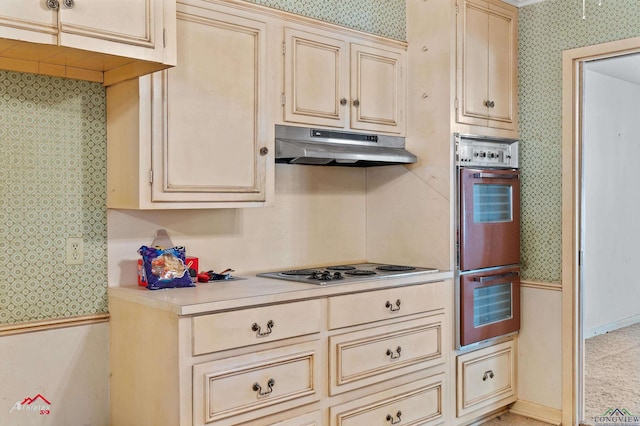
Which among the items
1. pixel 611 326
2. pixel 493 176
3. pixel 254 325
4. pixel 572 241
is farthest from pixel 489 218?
pixel 611 326

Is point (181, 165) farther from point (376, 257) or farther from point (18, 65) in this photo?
point (376, 257)

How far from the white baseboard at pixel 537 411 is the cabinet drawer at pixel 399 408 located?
76cm

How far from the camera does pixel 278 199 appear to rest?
121 inches

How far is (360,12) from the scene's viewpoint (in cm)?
323

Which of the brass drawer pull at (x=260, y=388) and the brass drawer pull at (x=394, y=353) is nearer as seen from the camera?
the brass drawer pull at (x=260, y=388)

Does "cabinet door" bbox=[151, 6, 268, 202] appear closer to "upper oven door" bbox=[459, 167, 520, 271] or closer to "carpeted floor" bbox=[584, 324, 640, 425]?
"upper oven door" bbox=[459, 167, 520, 271]

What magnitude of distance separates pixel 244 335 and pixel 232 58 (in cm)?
121

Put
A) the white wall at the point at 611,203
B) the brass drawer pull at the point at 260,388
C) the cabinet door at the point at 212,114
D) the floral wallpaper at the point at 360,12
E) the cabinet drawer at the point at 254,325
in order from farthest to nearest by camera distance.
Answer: the white wall at the point at 611,203 → the floral wallpaper at the point at 360,12 → the cabinet door at the point at 212,114 → the brass drawer pull at the point at 260,388 → the cabinet drawer at the point at 254,325

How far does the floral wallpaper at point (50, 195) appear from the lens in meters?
2.25

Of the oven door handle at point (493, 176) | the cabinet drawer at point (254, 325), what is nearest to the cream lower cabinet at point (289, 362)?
the cabinet drawer at point (254, 325)

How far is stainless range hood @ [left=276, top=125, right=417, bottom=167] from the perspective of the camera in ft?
8.99

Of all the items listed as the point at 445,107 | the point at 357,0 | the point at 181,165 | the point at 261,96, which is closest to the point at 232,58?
the point at 261,96

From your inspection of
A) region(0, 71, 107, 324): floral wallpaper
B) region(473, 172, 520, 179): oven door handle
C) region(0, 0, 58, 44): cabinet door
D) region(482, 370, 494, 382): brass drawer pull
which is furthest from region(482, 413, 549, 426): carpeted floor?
region(0, 0, 58, 44): cabinet door

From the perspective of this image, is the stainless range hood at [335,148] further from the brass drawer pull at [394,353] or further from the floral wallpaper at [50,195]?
the brass drawer pull at [394,353]
